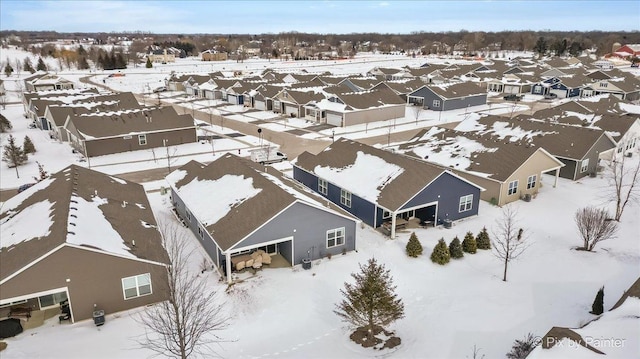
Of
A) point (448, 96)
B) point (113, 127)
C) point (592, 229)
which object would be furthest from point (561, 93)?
point (113, 127)

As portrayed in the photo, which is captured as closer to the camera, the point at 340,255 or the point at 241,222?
the point at 241,222

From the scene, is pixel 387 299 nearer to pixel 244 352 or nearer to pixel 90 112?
pixel 244 352

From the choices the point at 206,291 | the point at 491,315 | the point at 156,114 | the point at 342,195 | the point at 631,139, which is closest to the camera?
the point at 491,315

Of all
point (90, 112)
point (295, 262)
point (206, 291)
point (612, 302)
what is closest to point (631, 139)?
point (612, 302)

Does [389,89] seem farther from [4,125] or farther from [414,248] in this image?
[4,125]

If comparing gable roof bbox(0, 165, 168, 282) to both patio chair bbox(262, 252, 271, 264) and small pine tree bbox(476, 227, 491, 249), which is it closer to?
patio chair bbox(262, 252, 271, 264)

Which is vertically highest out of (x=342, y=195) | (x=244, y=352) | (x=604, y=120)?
(x=604, y=120)

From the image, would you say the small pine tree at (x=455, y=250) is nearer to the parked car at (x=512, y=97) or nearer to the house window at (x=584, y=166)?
the house window at (x=584, y=166)
